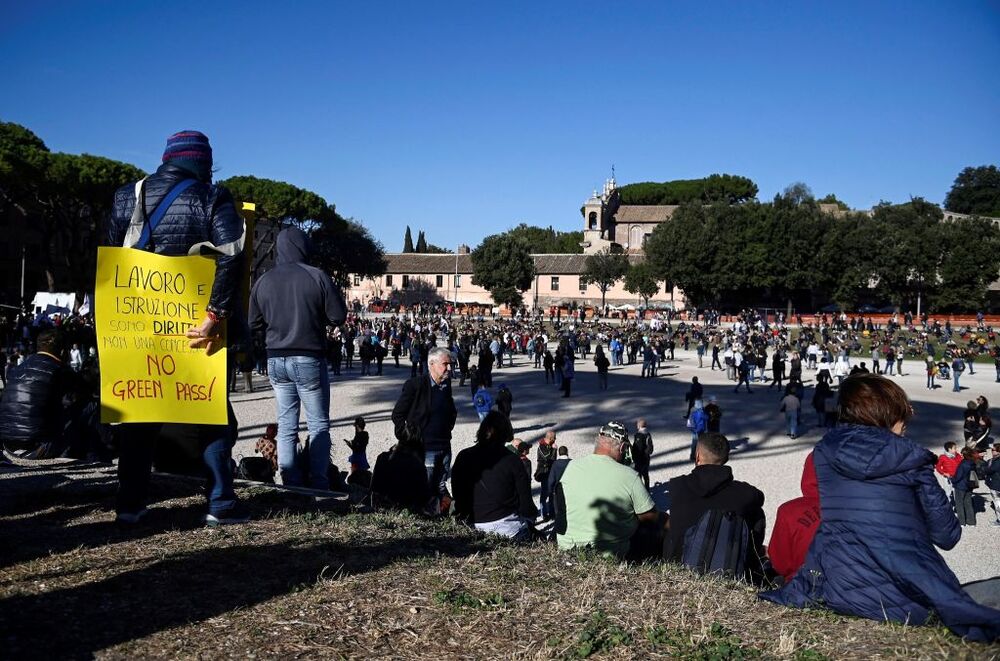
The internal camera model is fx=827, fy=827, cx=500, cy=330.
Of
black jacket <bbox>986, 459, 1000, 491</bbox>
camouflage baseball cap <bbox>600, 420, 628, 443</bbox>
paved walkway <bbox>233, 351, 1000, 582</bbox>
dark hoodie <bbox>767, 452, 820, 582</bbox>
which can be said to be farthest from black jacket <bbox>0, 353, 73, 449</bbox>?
black jacket <bbox>986, 459, 1000, 491</bbox>

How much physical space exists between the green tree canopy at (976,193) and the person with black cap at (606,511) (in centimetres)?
12365

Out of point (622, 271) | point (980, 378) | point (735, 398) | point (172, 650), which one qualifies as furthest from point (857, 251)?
point (172, 650)

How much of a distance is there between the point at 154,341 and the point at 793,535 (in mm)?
3265

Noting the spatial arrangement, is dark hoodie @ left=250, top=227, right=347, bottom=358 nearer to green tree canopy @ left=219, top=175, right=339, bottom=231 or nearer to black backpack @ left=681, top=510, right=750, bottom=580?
black backpack @ left=681, top=510, right=750, bottom=580

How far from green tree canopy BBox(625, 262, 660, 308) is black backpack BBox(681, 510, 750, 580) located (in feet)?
234

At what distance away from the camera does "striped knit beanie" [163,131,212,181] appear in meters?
4.12

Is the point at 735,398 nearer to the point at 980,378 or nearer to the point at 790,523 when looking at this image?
the point at 980,378

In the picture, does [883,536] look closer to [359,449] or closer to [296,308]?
[296,308]

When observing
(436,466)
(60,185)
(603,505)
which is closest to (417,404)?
(436,466)

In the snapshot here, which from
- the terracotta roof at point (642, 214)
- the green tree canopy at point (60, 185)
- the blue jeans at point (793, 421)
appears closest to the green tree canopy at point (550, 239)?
the terracotta roof at point (642, 214)

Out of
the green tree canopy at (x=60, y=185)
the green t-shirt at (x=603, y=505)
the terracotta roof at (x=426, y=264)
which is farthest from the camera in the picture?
the terracotta roof at (x=426, y=264)

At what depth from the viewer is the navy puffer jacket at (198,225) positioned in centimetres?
395

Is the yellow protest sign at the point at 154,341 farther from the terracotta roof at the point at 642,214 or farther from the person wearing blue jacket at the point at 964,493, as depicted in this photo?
the terracotta roof at the point at 642,214

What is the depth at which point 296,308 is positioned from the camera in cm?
504
